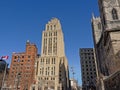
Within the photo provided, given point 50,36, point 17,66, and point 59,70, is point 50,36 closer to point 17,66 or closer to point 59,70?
point 59,70

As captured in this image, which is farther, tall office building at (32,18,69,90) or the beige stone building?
tall office building at (32,18,69,90)

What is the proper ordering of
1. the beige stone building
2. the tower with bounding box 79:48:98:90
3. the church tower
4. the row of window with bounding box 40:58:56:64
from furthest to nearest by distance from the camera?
the tower with bounding box 79:48:98:90, the row of window with bounding box 40:58:56:64, the church tower, the beige stone building

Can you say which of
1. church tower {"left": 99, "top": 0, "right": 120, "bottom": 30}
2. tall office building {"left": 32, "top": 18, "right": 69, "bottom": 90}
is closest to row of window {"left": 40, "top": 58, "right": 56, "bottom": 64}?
tall office building {"left": 32, "top": 18, "right": 69, "bottom": 90}

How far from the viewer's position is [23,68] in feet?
373

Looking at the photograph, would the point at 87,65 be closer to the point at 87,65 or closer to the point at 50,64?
the point at 87,65

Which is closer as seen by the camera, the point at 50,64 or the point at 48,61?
the point at 50,64

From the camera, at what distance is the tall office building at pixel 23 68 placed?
10781 cm

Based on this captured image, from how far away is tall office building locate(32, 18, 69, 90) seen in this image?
115438 millimetres

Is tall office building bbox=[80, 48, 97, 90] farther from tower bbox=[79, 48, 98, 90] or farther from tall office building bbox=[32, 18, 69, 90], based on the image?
tall office building bbox=[32, 18, 69, 90]

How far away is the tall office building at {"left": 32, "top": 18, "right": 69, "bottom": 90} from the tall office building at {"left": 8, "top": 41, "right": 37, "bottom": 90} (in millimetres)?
A: 7127

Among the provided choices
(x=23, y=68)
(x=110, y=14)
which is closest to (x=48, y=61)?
(x=23, y=68)

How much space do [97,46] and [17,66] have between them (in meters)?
70.1

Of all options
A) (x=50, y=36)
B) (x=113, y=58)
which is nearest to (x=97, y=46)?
(x=113, y=58)

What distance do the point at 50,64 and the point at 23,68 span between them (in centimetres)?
2319
